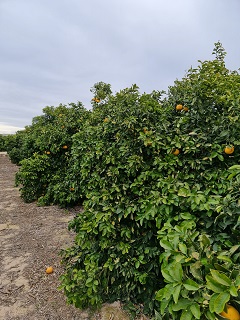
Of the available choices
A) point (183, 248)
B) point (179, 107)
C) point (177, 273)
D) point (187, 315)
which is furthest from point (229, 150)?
point (187, 315)

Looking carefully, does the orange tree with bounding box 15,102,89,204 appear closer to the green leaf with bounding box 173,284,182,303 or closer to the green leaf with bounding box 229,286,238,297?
the green leaf with bounding box 173,284,182,303

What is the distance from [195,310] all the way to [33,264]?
2.52m

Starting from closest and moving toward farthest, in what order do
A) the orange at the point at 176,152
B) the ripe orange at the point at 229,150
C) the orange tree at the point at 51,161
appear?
the ripe orange at the point at 229,150
the orange at the point at 176,152
the orange tree at the point at 51,161

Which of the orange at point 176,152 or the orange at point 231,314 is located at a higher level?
the orange at point 176,152

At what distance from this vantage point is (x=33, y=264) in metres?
2.90

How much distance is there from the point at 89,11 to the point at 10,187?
18.1 ft

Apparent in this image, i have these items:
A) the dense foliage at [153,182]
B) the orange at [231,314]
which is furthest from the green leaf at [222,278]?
the dense foliage at [153,182]

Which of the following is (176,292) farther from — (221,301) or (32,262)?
(32,262)

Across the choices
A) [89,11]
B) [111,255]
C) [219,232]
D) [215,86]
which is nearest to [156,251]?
[111,255]

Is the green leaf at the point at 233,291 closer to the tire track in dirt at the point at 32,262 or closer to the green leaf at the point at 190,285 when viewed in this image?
the green leaf at the point at 190,285

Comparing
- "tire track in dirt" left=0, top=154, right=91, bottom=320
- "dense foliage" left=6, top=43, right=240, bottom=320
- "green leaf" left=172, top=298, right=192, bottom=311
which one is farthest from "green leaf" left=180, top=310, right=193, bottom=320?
"tire track in dirt" left=0, top=154, right=91, bottom=320

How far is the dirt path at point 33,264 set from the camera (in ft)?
6.93

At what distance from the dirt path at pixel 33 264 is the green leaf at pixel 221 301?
146 cm

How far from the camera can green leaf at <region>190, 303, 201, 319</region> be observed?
936 mm
